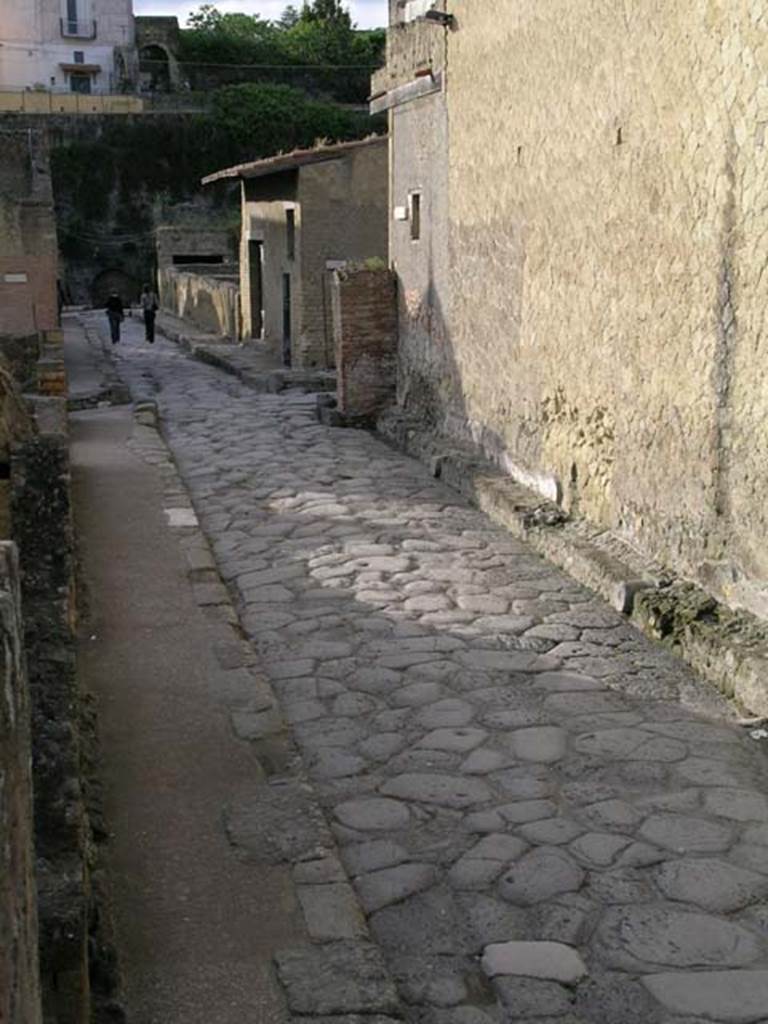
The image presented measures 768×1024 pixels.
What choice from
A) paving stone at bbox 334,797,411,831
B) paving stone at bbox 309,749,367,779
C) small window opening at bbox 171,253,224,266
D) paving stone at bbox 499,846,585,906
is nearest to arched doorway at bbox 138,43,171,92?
small window opening at bbox 171,253,224,266

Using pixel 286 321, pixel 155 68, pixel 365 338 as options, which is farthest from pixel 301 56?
pixel 365 338

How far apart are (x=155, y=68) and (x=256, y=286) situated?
3593 centimetres

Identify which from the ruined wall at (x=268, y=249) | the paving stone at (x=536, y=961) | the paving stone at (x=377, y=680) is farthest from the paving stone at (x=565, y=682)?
the ruined wall at (x=268, y=249)

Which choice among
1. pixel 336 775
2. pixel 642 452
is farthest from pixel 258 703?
pixel 642 452

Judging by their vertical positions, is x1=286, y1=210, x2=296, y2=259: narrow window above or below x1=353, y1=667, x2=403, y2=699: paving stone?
above

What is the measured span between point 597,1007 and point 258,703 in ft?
8.66

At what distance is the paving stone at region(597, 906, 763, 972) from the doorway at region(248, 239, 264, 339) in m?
21.5

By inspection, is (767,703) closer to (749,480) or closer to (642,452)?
(749,480)

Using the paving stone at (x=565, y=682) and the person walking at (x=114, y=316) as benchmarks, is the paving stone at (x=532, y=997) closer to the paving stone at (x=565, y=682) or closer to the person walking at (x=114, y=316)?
the paving stone at (x=565, y=682)

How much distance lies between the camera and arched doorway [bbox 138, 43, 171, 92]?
5775 cm

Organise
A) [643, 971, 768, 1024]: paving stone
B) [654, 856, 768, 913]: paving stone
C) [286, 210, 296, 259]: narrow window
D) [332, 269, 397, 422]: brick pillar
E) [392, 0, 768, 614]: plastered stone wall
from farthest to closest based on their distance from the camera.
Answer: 1. [286, 210, 296, 259]: narrow window
2. [332, 269, 397, 422]: brick pillar
3. [392, 0, 768, 614]: plastered stone wall
4. [654, 856, 768, 913]: paving stone
5. [643, 971, 768, 1024]: paving stone

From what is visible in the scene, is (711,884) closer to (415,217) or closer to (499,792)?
(499,792)

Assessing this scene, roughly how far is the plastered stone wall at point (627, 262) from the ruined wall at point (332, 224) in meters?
7.54

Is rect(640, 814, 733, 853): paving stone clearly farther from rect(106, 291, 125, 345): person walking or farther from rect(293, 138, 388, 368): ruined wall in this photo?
rect(106, 291, 125, 345): person walking
